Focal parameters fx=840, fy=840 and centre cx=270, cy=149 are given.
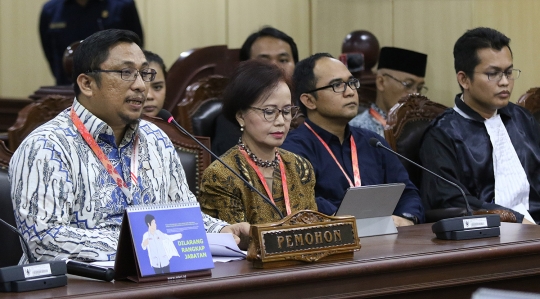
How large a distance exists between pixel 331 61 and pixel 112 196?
140cm

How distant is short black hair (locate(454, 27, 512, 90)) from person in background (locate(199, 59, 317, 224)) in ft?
3.87

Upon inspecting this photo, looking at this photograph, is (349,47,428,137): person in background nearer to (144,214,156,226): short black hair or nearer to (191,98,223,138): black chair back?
(191,98,223,138): black chair back

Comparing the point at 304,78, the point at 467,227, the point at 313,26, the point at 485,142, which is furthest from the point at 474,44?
the point at 313,26

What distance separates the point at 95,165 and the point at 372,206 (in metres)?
0.84

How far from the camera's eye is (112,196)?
2.29 metres

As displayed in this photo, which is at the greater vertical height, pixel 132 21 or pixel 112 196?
pixel 132 21

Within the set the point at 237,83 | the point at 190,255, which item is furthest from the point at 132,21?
the point at 190,255

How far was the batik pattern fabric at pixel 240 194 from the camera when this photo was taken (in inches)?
105

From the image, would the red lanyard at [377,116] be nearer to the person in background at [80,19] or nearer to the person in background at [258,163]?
the person in background at [80,19]

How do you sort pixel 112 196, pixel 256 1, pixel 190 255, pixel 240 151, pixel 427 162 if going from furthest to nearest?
1. pixel 256 1
2. pixel 427 162
3. pixel 240 151
4. pixel 112 196
5. pixel 190 255

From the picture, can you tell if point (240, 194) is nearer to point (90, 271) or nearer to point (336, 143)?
point (336, 143)

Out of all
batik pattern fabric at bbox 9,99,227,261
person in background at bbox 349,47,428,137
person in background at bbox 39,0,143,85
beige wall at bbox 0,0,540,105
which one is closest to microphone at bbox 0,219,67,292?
batik pattern fabric at bbox 9,99,227,261

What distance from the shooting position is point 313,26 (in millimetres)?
6465

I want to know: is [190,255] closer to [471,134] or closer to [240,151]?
[240,151]
